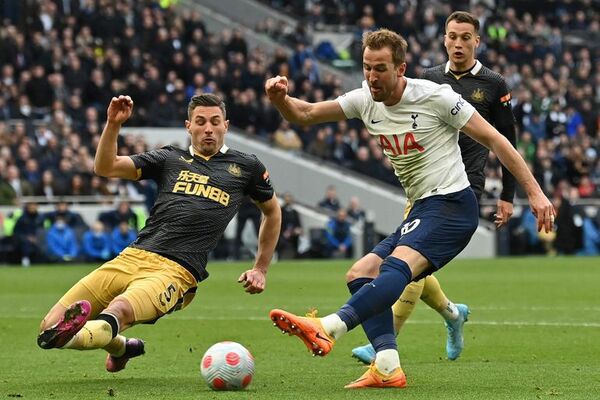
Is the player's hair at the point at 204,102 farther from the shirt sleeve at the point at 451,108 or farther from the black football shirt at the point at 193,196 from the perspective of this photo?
the shirt sleeve at the point at 451,108

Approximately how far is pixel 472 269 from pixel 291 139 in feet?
27.8

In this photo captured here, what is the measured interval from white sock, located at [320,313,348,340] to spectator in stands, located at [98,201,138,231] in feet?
62.0

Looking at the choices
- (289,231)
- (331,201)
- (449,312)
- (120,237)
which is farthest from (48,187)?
(449,312)

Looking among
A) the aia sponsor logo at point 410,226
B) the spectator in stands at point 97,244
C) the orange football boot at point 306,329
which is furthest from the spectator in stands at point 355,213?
the orange football boot at point 306,329

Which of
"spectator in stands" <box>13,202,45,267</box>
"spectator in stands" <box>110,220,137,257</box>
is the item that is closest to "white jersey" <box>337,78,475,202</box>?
"spectator in stands" <box>110,220,137,257</box>

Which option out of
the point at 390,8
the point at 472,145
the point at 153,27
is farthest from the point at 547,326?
the point at 390,8

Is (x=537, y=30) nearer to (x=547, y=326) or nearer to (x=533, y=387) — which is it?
(x=547, y=326)

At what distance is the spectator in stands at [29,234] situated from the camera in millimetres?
26266

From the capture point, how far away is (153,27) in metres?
32.8

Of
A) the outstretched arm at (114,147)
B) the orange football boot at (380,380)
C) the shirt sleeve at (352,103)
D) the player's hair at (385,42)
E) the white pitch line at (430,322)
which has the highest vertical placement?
the player's hair at (385,42)

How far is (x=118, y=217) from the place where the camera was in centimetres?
2684

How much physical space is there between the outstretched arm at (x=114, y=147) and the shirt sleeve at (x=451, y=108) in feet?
6.39

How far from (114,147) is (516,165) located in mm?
2584

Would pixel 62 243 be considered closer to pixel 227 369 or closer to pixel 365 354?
pixel 365 354
